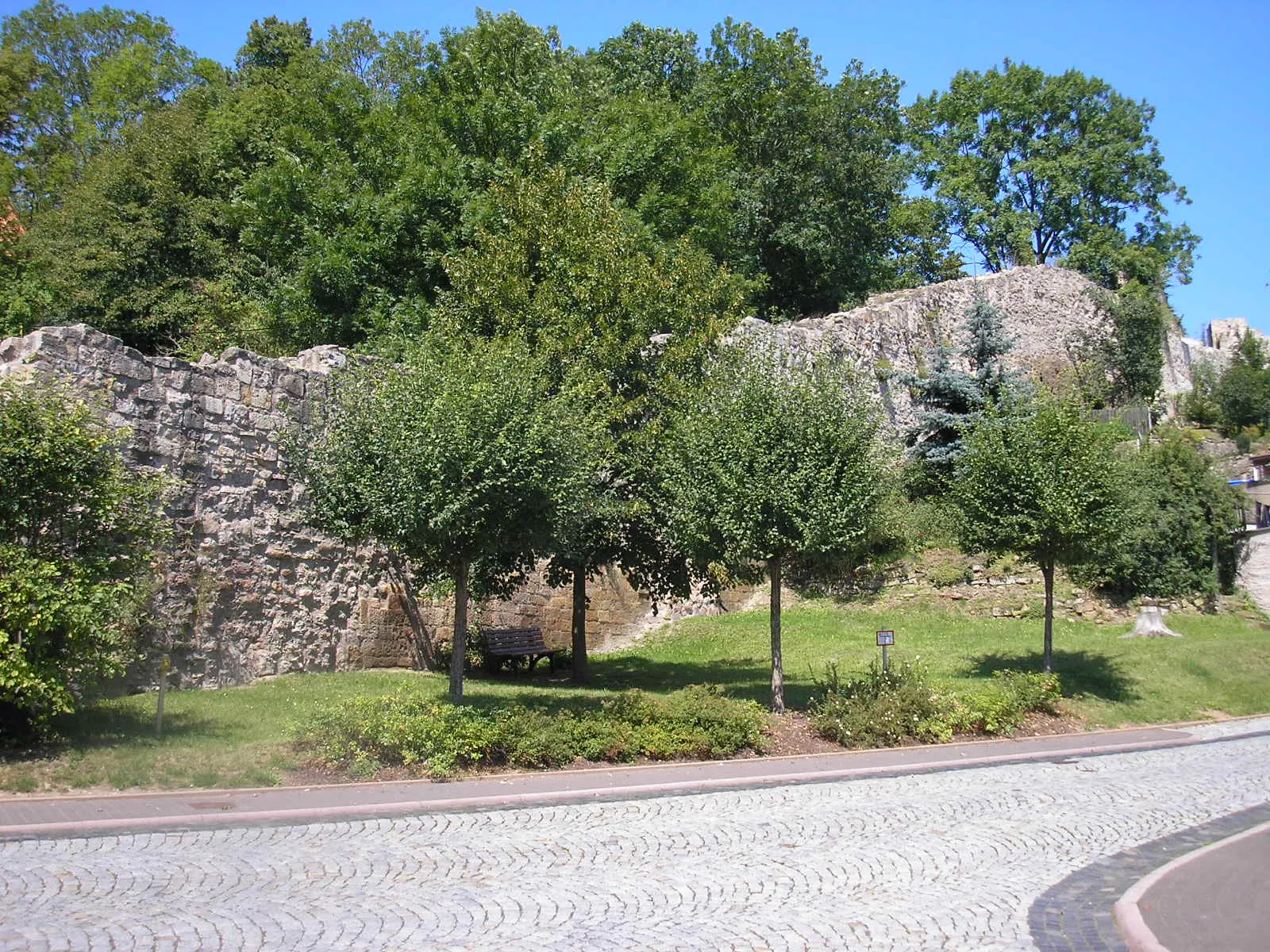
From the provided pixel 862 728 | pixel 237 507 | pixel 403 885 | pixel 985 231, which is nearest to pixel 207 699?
pixel 237 507

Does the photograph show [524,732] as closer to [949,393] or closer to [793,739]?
[793,739]

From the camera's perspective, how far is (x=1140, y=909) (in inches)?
265

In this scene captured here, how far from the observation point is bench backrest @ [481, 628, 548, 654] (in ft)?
59.2

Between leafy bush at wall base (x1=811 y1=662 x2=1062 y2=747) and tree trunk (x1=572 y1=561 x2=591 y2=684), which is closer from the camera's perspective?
leafy bush at wall base (x1=811 y1=662 x2=1062 y2=747)

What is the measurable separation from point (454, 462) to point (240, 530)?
15.7ft

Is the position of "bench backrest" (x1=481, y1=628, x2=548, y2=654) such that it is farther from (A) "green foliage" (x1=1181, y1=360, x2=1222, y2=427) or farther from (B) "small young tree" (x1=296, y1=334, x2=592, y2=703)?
(A) "green foliage" (x1=1181, y1=360, x2=1222, y2=427)

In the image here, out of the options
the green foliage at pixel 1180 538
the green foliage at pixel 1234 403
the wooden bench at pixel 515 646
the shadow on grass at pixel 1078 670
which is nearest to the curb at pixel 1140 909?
the shadow on grass at pixel 1078 670

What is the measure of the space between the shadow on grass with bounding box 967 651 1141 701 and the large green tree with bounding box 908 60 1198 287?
91.8ft

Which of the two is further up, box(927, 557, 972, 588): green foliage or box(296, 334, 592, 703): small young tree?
box(296, 334, 592, 703): small young tree

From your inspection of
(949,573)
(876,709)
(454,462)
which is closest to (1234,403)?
(949,573)

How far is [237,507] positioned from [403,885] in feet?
28.0

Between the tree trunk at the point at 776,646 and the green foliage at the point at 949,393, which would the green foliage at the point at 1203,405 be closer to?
the green foliage at the point at 949,393

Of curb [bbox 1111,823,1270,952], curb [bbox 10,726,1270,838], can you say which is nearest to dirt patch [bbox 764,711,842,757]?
curb [bbox 10,726,1270,838]

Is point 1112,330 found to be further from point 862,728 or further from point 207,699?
point 207,699
